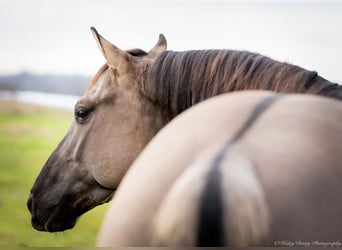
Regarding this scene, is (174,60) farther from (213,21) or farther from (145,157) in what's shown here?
(213,21)

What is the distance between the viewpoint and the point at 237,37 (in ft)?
21.6

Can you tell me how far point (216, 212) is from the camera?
3.29ft

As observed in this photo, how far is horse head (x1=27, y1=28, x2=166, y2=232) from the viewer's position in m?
2.24

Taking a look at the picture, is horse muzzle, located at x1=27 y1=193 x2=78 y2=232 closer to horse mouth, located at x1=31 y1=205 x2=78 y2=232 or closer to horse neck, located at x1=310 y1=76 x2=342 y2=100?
horse mouth, located at x1=31 y1=205 x2=78 y2=232

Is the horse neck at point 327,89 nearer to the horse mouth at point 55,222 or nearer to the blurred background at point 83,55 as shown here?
the horse mouth at point 55,222

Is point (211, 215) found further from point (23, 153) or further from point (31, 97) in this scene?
point (23, 153)

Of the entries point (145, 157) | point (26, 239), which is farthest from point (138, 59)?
point (26, 239)

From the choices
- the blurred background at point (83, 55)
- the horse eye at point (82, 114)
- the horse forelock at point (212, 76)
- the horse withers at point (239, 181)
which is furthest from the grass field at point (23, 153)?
the horse withers at point (239, 181)

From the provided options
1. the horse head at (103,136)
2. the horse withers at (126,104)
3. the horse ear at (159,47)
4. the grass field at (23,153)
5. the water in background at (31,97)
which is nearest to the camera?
the horse withers at (126,104)

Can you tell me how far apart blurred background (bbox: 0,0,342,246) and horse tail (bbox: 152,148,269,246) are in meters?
4.01

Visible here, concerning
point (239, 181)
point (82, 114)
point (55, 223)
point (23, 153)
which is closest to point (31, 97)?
point (23, 153)

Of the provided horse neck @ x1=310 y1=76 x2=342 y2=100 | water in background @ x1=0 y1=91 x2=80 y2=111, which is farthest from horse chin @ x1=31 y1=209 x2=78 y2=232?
water in background @ x1=0 y1=91 x2=80 y2=111

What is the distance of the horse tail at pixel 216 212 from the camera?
100cm

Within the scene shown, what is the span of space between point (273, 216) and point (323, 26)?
17.4 feet
